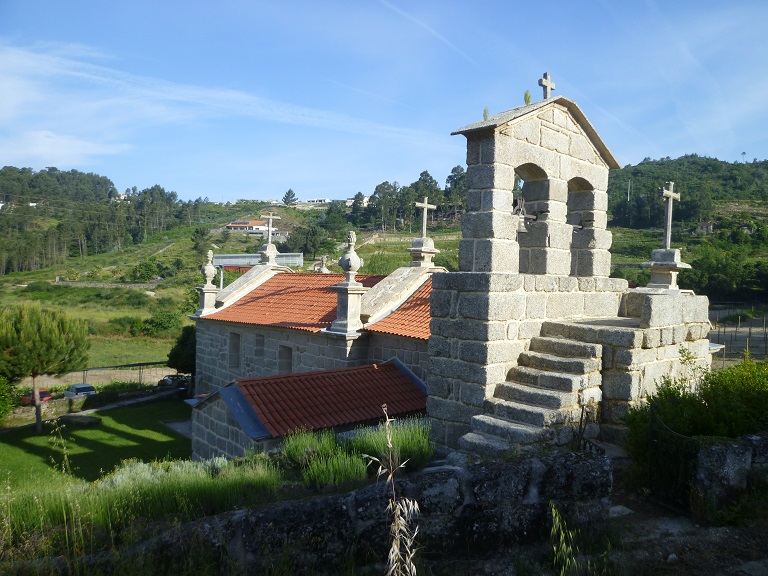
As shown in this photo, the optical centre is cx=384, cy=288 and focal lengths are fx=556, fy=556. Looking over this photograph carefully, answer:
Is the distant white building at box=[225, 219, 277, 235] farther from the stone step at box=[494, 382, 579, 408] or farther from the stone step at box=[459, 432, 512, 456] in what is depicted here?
the stone step at box=[459, 432, 512, 456]

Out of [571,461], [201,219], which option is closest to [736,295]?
[571,461]

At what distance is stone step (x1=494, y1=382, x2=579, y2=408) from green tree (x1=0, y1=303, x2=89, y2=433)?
14857 mm

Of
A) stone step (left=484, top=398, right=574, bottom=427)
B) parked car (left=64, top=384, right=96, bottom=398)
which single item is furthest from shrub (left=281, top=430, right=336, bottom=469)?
parked car (left=64, top=384, right=96, bottom=398)

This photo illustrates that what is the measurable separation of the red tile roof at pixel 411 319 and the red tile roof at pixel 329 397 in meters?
0.85

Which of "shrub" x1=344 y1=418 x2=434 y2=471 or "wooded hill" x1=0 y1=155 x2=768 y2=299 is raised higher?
"wooded hill" x1=0 y1=155 x2=768 y2=299

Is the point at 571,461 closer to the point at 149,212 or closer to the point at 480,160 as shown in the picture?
the point at 480,160

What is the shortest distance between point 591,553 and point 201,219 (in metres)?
108

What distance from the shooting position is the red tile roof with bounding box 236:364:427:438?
8.00 metres

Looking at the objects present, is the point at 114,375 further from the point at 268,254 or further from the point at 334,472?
the point at 334,472

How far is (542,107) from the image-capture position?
6.34 metres

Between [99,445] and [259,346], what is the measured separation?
4.68m

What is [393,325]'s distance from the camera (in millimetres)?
10836

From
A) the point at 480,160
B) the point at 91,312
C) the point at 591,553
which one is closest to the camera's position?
the point at 591,553

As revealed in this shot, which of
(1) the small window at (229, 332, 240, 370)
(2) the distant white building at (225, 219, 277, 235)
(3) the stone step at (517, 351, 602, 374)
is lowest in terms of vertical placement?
(1) the small window at (229, 332, 240, 370)
